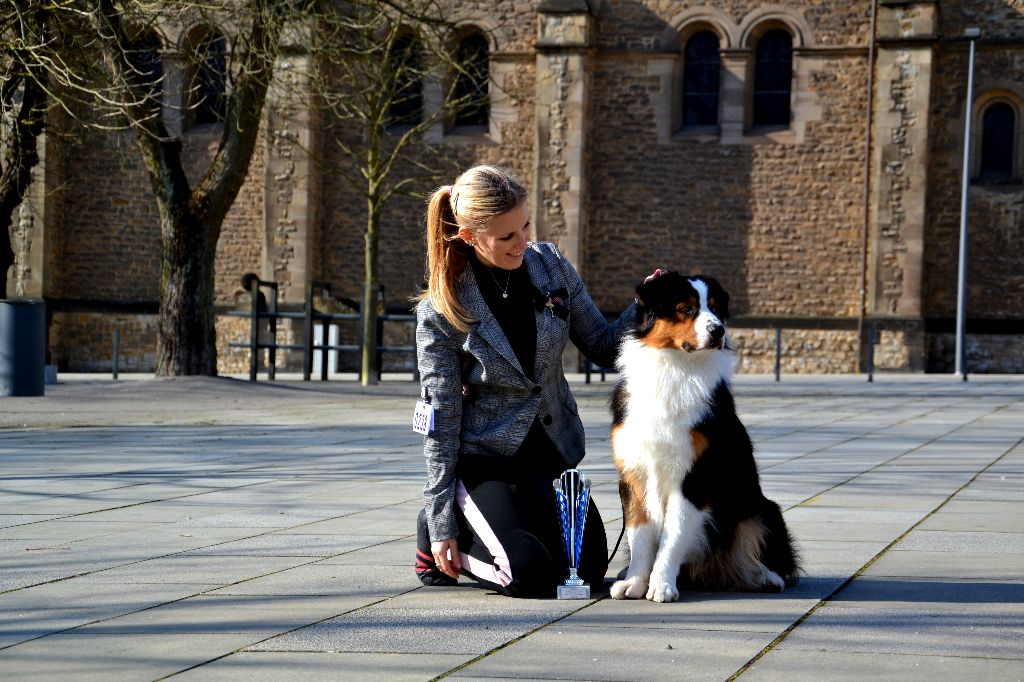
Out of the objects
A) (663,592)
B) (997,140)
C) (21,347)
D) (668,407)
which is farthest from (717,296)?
(997,140)

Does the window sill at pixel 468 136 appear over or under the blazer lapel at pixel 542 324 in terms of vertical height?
over

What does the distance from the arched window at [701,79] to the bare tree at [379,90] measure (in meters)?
4.37

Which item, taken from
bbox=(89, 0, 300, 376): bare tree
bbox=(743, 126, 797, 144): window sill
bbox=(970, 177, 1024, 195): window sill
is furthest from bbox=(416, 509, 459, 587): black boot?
bbox=(970, 177, 1024, 195): window sill

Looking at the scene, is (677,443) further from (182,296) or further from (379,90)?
(379,90)

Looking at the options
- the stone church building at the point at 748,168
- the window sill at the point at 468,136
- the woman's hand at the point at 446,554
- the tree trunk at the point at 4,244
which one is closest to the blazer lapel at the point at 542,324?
the woman's hand at the point at 446,554

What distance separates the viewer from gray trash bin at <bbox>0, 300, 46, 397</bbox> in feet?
51.2

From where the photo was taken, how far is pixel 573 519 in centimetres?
495

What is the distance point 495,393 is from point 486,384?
6cm

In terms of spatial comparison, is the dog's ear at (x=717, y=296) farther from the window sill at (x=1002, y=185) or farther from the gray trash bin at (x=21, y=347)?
the window sill at (x=1002, y=185)

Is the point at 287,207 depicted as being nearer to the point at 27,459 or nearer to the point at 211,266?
the point at 211,266

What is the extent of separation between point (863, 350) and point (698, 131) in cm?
567

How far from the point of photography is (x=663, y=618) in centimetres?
457

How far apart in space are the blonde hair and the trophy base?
1.03 metres

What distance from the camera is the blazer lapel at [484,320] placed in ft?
17.0
